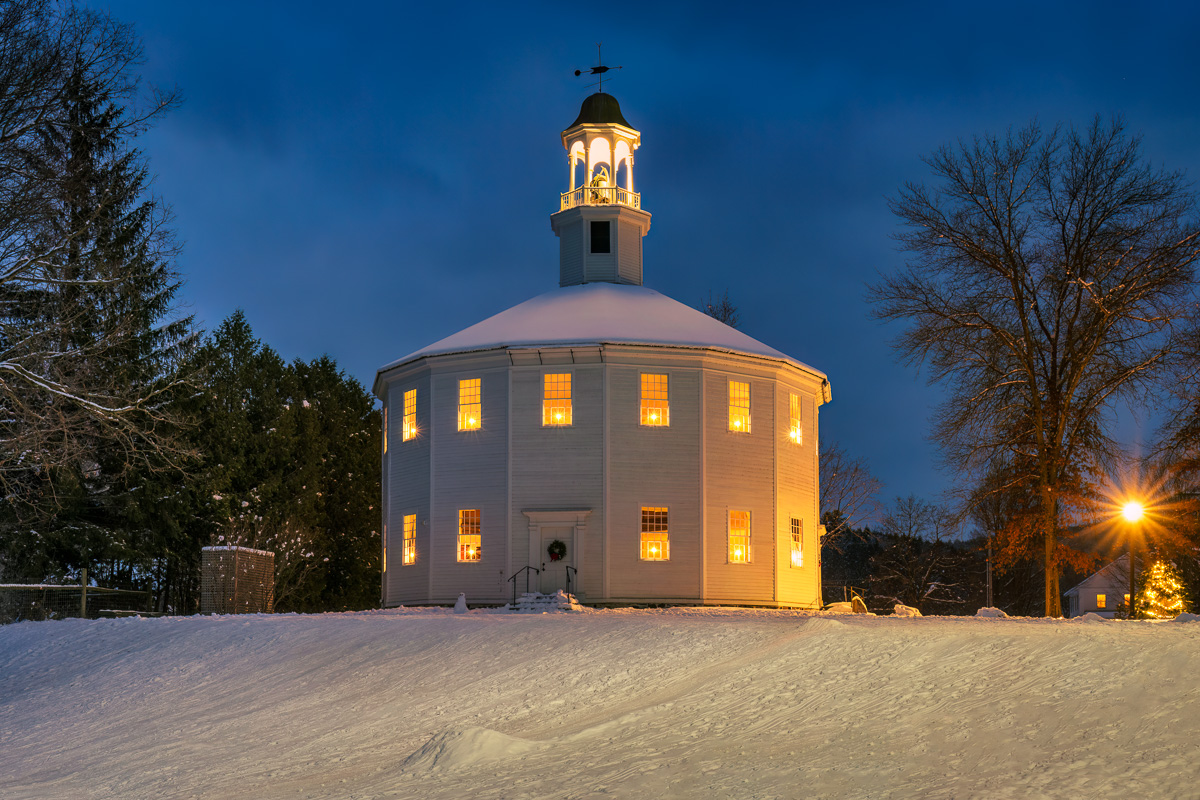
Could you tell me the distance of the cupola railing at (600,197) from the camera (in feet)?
120

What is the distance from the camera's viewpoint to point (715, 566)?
29391 millimetres

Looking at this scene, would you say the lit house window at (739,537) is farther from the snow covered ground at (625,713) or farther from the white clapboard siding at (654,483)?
the snow covered ground at (625,713)

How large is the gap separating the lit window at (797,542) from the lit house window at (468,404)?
9.36 metres

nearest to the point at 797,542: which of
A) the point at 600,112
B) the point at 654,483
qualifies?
the point at 654,483

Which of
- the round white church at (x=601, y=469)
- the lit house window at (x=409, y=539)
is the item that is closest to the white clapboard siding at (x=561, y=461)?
the round white church at (x=601, y=469)

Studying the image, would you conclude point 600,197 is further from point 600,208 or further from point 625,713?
point 625,713

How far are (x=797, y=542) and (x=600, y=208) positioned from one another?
12.2 metres

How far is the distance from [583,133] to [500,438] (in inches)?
465

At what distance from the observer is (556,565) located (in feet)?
95.1

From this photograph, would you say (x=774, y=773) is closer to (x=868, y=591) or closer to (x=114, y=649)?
(x=114, y=649)

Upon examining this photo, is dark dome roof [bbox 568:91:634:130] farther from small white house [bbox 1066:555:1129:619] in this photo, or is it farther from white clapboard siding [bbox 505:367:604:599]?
small white house [bbox 1066:555:1129:619]

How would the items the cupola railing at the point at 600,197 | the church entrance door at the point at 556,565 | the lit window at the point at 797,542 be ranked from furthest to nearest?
1. the cupola railing at the point at 600,197
2. the lit window at the point at 797,542
3. the church entrance door at the point at 556,565

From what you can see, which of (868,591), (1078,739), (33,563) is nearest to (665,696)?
(1078,739)

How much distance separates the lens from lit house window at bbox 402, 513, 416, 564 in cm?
3128
